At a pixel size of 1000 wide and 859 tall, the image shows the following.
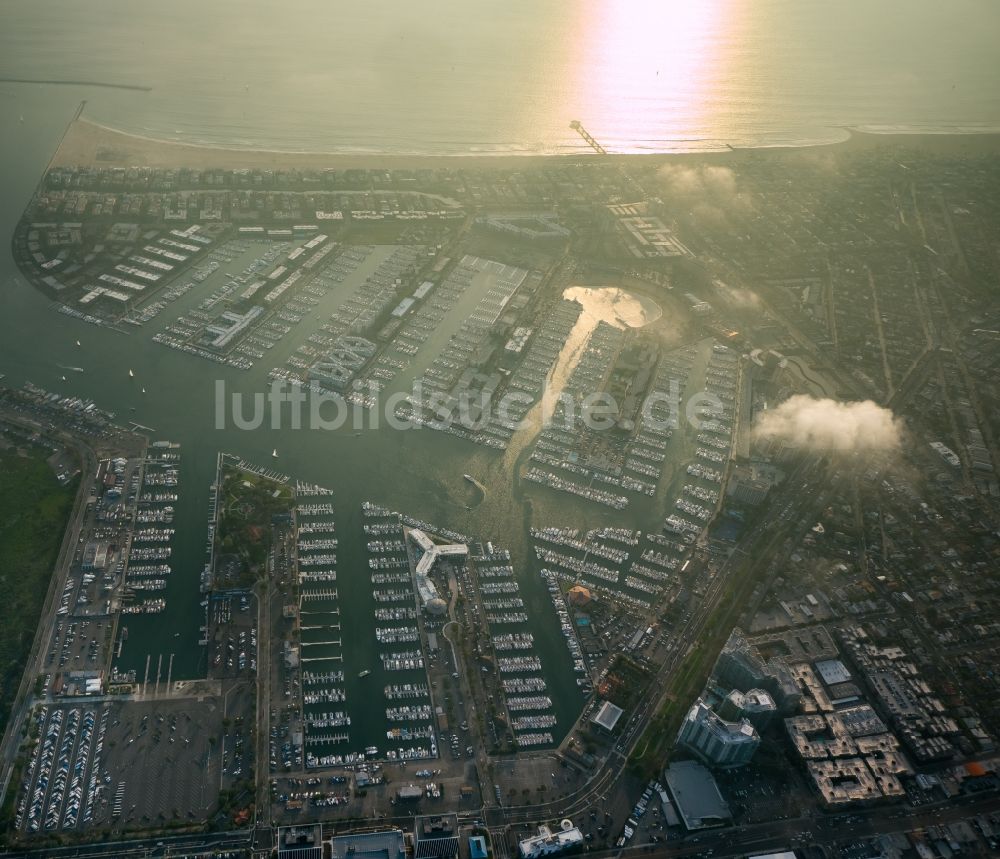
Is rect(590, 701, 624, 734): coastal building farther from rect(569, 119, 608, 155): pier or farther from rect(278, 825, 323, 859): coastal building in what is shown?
rect(569, 119, 608, 155): pier

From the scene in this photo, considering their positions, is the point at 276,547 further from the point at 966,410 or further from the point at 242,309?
the point at 966,410

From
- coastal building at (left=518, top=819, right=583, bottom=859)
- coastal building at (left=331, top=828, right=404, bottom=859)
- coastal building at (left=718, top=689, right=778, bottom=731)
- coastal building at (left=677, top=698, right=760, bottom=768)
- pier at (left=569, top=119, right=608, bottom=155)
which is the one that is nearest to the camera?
coastal building at (left=331, top=828, right=404, bottom=859)

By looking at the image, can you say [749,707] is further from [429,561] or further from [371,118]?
[371,118]

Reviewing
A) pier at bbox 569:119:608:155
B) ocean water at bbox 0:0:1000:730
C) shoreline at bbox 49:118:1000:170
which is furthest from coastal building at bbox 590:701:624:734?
pier at bbox 569:119:608:155

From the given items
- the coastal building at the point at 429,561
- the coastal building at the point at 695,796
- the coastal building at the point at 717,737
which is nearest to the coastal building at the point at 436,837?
the coastal building at the point at 695,796

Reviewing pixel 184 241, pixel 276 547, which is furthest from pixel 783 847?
pixel 184 241

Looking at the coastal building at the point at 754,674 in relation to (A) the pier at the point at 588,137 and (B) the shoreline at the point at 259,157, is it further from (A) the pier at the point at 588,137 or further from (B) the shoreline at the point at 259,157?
(A) the pier at the point at 588,137

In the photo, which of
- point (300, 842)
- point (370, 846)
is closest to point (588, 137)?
point (370, 846)

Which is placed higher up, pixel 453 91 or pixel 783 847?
pixel 453 91
